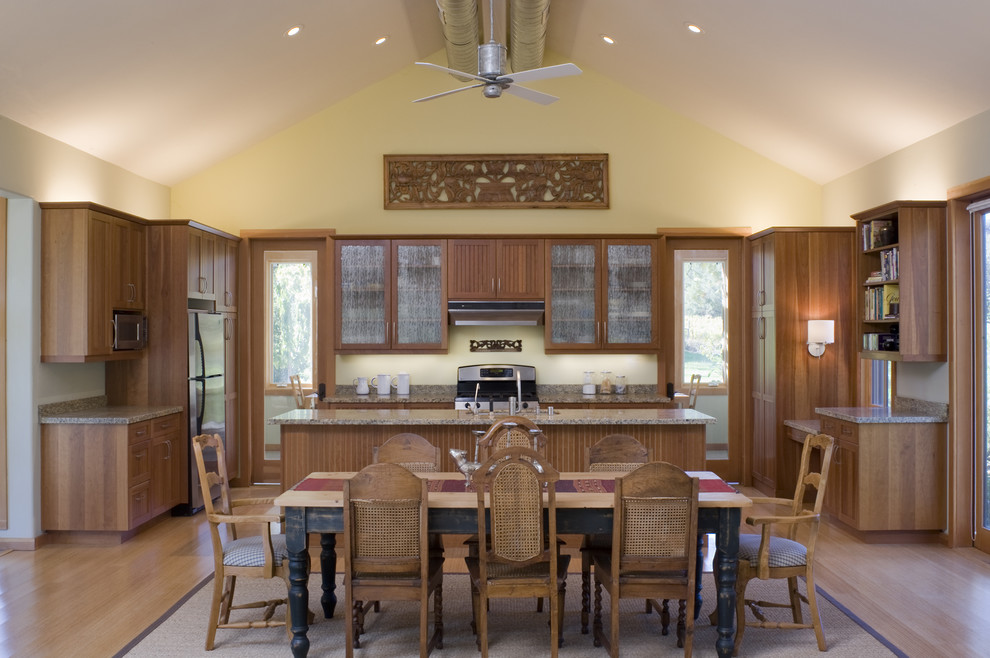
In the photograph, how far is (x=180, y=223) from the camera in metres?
6.28

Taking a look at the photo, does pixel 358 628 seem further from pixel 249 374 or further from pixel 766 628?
pixel 249 374

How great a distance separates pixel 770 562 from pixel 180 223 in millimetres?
5036

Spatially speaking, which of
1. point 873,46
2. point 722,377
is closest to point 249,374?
point 722,377

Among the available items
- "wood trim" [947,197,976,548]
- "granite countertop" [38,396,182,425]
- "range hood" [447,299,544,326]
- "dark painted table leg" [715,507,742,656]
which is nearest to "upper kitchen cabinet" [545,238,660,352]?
"range hood" [447,299,544,326]

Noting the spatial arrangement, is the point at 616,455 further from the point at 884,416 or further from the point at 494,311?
the point at 494,311

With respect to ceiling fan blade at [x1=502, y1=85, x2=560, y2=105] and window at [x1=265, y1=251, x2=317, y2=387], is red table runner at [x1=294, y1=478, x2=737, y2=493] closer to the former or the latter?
ceiling fan blade at [x1=502, y1=85, x2=560, y2=105]

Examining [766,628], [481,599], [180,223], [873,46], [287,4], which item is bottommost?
[766,628]

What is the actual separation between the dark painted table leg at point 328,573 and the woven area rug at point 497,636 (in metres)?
0.07

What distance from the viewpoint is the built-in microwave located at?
226 inches

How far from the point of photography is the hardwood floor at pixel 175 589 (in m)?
3.73

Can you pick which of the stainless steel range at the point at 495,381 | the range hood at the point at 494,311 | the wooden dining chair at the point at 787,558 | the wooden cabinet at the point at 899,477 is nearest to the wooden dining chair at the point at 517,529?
the wooden dining chair at the point at 787,558

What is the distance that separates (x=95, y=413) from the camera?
563 centimetres

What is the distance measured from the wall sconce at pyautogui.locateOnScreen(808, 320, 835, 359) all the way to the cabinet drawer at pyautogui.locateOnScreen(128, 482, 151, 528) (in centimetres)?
542

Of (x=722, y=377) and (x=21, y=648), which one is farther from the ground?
(x=722, y=377)
